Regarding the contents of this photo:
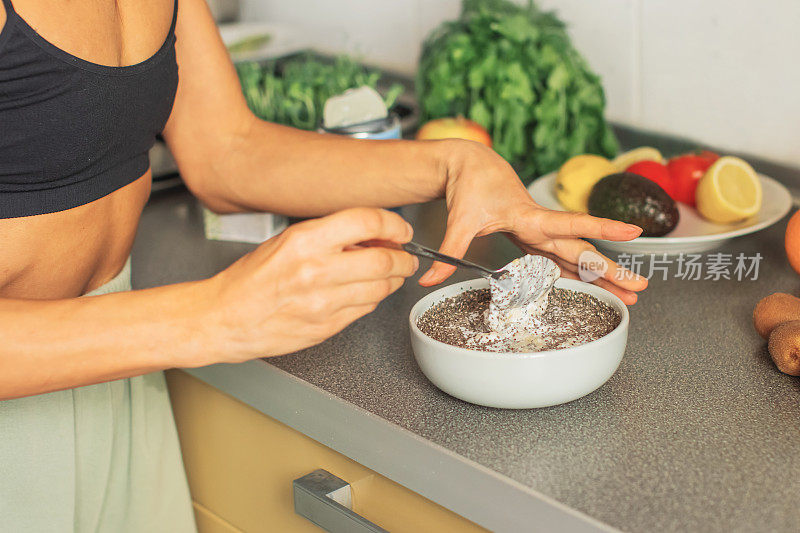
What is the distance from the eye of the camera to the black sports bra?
28.0 inches

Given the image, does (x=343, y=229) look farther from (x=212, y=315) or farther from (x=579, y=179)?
(x=579, y=179)

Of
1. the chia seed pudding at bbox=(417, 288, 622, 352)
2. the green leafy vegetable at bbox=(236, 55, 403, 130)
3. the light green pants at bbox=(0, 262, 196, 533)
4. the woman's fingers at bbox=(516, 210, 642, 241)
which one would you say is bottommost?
the light green pants at bbox=(0, 262, 196, 533)

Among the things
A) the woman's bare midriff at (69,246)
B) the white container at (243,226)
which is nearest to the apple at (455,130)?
the white container at (243,226)

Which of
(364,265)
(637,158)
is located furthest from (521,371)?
(637,158)

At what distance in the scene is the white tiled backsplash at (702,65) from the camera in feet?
3.86

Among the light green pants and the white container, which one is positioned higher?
the white container

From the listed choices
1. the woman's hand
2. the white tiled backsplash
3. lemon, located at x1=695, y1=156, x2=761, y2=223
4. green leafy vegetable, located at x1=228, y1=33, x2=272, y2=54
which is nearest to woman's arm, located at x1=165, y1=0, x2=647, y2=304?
the woman's hand

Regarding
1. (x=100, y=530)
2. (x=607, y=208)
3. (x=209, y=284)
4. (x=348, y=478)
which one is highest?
(x=209, y=284)

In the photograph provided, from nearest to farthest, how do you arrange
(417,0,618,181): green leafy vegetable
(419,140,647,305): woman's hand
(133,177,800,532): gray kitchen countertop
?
(133,177,800,532): gray kitchen countertop, (419,140,647,305): woman's hand, (417,0,618,181): green leafy vegetable

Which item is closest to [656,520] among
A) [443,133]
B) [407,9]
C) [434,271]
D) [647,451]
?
[647,451]

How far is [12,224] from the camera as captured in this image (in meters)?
0.77

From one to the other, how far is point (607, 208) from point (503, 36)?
15.4 inches

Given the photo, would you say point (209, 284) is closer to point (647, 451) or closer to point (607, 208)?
point (647, 451)

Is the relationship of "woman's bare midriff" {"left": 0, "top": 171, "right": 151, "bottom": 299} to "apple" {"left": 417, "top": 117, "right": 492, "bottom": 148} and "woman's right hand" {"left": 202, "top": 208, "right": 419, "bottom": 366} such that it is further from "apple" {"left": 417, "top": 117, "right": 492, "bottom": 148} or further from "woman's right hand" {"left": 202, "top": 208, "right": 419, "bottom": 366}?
"apple" {"left": 417, "top": 117, "right": 492, "bottom": 148}
